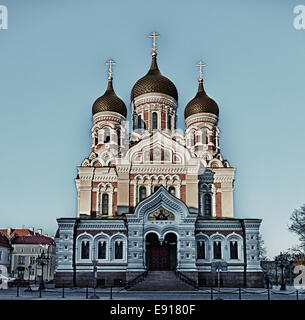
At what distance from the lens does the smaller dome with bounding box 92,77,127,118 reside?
42.6m

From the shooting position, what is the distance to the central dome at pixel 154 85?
41594 millimetres

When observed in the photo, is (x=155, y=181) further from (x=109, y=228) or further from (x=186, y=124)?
(x=186, y=124)

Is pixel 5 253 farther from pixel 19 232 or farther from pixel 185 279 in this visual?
pixel 185 279

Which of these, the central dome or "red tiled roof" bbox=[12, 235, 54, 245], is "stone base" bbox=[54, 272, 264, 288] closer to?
the central dome

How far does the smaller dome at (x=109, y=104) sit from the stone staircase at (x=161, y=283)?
17636mm

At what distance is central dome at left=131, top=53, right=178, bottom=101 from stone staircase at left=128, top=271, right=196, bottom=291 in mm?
17848

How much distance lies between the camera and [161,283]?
2950 cm

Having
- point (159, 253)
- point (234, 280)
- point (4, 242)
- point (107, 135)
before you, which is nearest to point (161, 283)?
point (159, 253)

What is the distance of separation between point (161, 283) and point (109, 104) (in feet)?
63.5

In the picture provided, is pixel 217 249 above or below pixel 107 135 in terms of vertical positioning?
below

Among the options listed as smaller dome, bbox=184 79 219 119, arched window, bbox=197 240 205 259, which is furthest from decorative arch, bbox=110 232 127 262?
smaller dome, bbox=184 79 219 119

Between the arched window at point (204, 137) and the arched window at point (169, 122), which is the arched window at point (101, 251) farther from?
the arched window at point (204, 137)

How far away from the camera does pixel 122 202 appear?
117ft

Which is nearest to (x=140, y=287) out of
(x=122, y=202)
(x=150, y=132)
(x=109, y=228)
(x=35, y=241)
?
(x=109, y=228)
